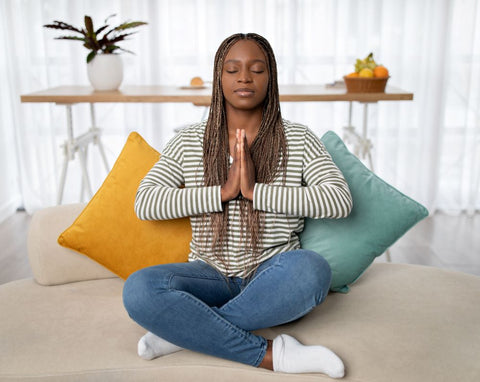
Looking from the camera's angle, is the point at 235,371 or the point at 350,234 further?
the point at 350,234

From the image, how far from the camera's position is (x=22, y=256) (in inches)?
119

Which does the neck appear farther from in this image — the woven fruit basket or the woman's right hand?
the woven fruit basket

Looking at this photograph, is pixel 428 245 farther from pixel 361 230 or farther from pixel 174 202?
pixel 174 202

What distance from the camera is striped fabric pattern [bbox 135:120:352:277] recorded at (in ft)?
4.97

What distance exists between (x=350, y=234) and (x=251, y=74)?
0.53 metres

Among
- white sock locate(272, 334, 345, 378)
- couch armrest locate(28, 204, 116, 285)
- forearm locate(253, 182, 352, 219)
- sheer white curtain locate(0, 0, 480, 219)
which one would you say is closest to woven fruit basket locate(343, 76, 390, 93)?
sheer white curtain locate(0, 0, 480, 219)

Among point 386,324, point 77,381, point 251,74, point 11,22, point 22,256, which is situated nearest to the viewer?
point 77,381

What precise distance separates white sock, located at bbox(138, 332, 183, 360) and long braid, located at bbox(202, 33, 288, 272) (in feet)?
0.91

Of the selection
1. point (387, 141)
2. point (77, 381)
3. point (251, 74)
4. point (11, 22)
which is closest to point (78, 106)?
point (11, 22)

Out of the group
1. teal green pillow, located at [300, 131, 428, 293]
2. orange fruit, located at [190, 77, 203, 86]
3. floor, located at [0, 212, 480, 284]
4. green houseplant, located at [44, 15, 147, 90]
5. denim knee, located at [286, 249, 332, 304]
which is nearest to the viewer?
denim knee, located at [286, 249, 332, 304]

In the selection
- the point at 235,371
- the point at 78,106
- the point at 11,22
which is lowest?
the point at 235,371

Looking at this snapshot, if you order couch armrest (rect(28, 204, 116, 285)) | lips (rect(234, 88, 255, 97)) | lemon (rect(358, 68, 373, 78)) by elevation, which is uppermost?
lemon (rect(358, 68, 373, 78))

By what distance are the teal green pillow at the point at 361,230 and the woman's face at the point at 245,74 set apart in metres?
0.40

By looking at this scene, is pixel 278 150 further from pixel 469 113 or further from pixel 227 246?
pixel 469 113
